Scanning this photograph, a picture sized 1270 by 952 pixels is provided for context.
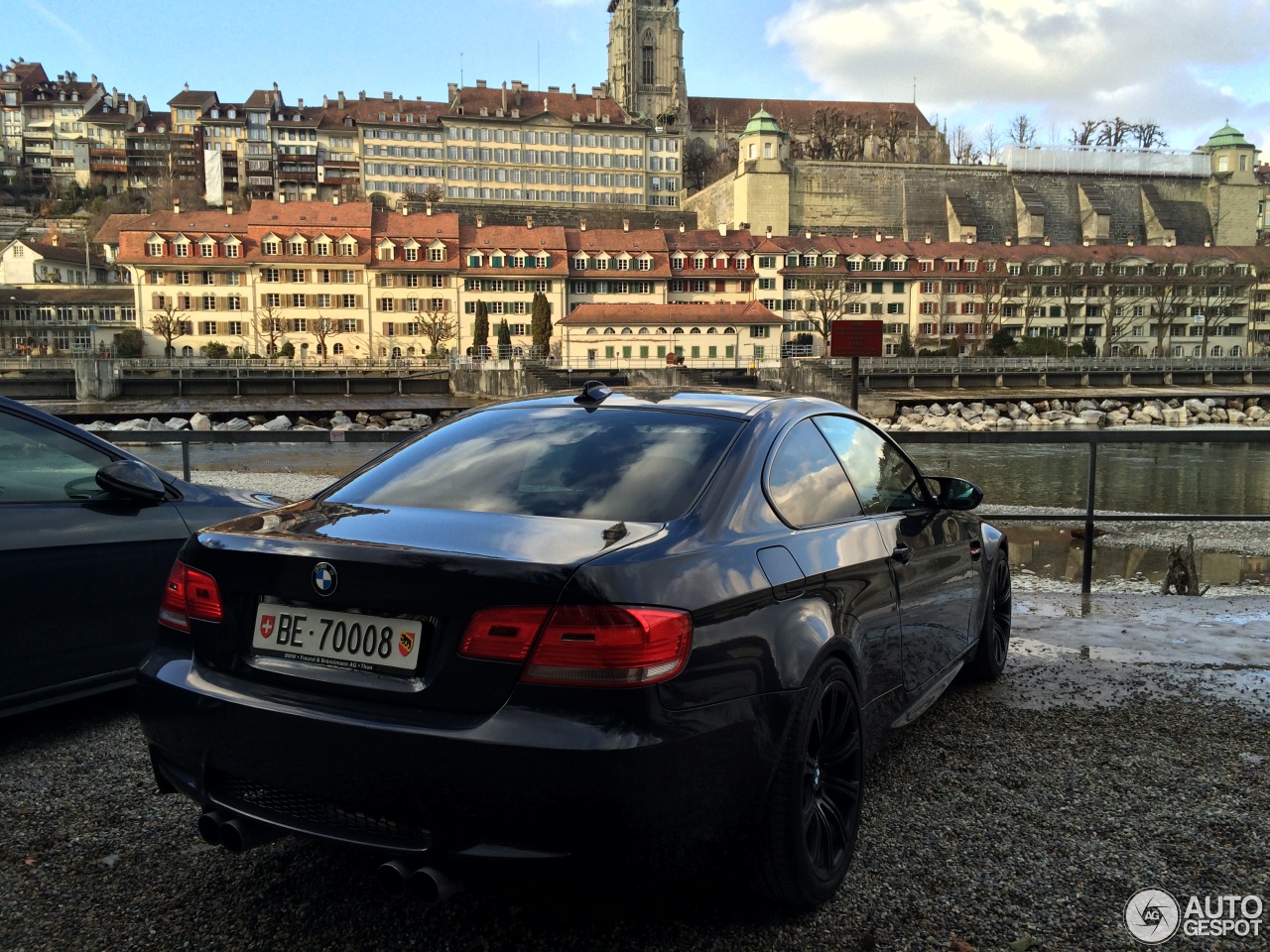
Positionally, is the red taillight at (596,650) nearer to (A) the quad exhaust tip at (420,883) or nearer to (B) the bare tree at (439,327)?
(A) the quad exhaust tip at (420,883)

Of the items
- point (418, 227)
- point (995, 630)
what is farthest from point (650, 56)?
point (995, 630)

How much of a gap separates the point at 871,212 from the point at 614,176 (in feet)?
111

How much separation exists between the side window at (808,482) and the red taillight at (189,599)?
64.2 inches

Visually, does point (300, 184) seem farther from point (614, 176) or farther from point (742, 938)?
point (742, 938)

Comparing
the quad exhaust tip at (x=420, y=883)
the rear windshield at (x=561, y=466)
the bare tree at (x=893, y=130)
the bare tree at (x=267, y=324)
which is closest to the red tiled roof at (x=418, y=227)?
the bare tree at (x=267, y=324)

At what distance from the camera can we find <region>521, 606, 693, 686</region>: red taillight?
92.4 inches

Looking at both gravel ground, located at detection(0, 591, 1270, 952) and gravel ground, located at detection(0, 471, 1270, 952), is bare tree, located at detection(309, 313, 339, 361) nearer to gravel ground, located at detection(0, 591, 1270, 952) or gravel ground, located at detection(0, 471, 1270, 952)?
gravel ground, located at detection(0, 471, 1270, 952)

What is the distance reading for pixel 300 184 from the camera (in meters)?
136

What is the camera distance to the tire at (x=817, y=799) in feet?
8.88

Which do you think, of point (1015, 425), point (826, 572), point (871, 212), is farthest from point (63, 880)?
point (871, 212)

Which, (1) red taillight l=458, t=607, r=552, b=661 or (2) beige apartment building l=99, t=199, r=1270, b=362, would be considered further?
(2) beige apartment building l=99, t=199, r=1270, b=362

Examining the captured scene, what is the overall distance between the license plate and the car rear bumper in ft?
0.35

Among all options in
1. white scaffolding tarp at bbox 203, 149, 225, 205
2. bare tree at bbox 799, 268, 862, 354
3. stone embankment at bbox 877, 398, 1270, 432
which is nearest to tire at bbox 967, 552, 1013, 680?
stone embankment at bbox 877, 398, 1270, 432

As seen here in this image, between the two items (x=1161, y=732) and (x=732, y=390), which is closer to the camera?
(x=732, y=390)
